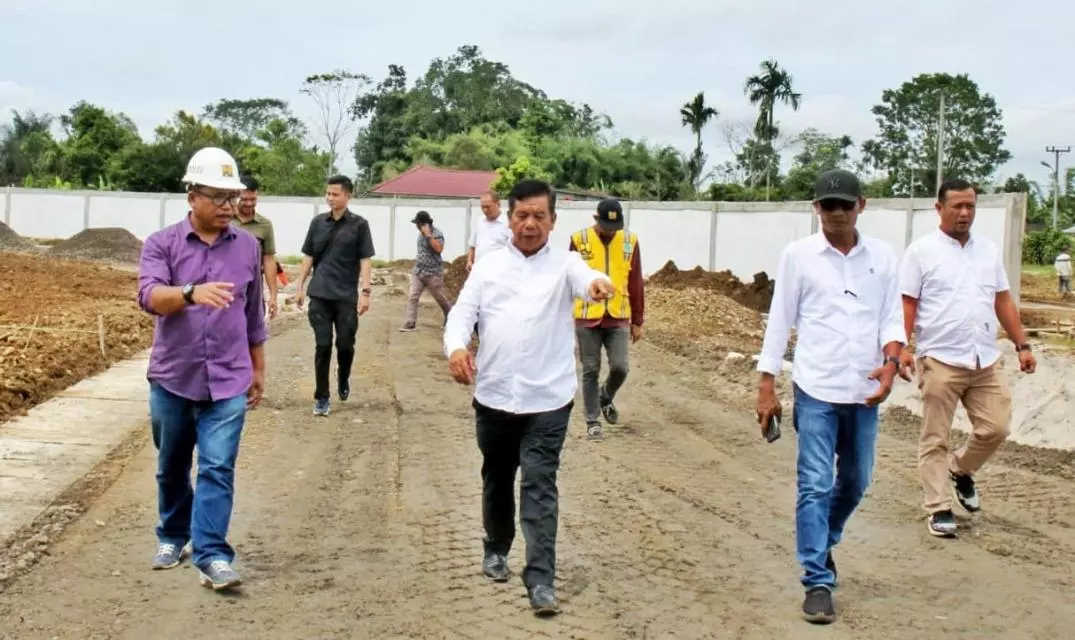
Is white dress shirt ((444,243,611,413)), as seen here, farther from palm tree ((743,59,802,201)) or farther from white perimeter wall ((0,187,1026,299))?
palm tree ((743,59,802,201))

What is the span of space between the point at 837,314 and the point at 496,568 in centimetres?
197

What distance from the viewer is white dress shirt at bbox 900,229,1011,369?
686cm

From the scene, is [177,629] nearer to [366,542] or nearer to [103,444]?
[366,542]

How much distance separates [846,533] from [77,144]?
211 feet

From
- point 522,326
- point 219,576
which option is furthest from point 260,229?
point 522,326

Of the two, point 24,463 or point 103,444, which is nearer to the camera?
point 24,463

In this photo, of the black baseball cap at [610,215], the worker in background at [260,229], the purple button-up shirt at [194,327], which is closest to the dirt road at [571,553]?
the purple button-up shirt at [194,327]

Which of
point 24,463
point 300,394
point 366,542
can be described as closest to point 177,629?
point 366,542

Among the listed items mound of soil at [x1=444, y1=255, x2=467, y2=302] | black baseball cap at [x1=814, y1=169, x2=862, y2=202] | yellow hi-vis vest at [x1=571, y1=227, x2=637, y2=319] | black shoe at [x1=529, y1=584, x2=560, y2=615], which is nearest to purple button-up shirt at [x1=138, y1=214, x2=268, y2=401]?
black shoe at [x1=529, y1=584, x2=560, y2=615]

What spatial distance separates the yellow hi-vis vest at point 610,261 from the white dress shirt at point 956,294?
118 inches

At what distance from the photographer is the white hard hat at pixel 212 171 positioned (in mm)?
5504

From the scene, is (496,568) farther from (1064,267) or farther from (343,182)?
(1064,267)

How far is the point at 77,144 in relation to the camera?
2552 inches

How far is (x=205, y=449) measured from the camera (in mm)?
A: 5594
